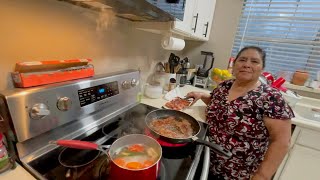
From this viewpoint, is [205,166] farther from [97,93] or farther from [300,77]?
[300,77]

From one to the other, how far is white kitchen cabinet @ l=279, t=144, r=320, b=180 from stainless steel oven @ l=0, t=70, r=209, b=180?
94 centimetres

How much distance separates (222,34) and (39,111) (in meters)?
2.01

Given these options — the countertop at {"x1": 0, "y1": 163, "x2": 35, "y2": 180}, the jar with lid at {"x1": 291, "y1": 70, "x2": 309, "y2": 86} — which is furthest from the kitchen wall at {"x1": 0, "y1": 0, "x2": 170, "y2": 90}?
the jar with lid at {"x1": 291, "y1": 70, "x2": 309, "y2": 86}

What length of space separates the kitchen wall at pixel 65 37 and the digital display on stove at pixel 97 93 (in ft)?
0.48

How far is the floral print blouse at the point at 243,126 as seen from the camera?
2.73ft

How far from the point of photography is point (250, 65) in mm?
890

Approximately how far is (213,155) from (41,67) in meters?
0.94

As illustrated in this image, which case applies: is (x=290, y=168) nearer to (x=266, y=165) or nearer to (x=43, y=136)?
(x=266, y=165)

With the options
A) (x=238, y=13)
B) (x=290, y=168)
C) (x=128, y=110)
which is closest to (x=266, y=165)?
(x=290, y=168)

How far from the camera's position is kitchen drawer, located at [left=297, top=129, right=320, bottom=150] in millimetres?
1189

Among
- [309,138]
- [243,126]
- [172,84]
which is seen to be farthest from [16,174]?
[309,138]

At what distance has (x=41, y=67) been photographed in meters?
0.56

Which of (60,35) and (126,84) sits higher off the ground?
(60,35)

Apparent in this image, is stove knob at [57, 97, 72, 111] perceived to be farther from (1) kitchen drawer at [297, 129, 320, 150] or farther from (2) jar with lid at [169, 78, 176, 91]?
(1) kitchen drawer at [297, 129, 320, 150]
